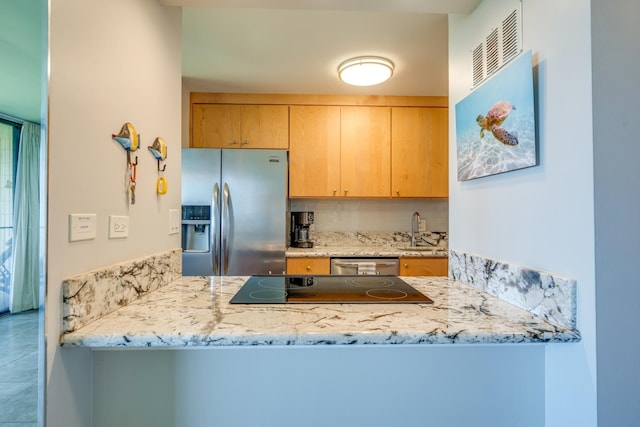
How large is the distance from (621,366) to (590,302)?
0.58ft

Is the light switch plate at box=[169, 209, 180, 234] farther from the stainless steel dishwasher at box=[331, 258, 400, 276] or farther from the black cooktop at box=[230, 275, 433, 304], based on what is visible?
the stainless steel dishwasher at box=[331, 258, 400, 276]

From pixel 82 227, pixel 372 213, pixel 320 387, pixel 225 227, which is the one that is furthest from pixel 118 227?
pixel 372 213

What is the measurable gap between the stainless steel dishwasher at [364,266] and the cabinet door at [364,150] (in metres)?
0.68

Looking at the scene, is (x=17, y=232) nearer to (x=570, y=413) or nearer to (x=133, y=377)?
(x=133, y=377)

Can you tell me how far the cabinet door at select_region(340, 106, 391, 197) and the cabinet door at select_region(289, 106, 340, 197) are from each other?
0.08 meters

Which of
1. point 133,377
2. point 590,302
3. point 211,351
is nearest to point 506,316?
point 590,302

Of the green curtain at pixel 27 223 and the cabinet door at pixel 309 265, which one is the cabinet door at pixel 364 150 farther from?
the green curtain at pixel 27 223

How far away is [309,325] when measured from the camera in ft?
2.80

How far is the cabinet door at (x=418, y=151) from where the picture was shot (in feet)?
9.86

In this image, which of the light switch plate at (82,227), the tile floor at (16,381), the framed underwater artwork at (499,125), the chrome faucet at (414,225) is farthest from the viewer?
the chrome faucet at (414,225)

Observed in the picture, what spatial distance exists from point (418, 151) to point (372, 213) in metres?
0.81

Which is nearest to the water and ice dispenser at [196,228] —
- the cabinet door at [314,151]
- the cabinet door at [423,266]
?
the cabinet door at [314,151]

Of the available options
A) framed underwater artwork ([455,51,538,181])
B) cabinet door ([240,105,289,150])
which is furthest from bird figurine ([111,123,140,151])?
cabinet door ([240,105,289,150])

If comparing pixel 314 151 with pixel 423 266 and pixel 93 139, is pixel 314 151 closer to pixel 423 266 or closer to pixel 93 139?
pixel 423 266
